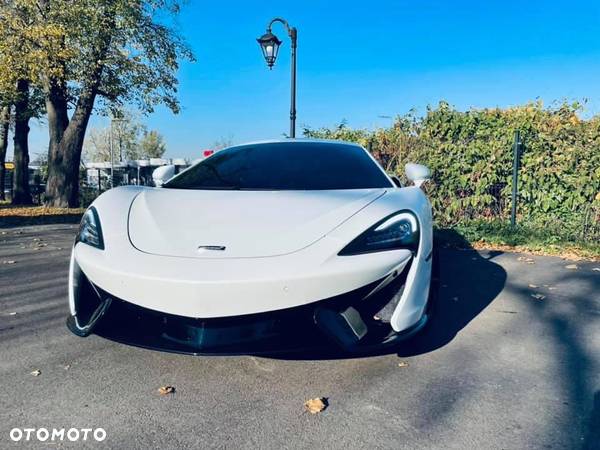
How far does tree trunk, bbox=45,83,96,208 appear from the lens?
40.2 feet

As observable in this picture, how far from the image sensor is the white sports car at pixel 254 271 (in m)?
1.92

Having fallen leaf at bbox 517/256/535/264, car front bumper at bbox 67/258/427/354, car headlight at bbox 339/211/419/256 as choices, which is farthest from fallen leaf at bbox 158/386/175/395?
fallen leaf at bbox 517/256/535/264

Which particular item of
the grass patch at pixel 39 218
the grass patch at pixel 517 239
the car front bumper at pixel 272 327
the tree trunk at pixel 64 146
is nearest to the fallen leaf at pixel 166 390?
the car front bumper at pixel 272 327

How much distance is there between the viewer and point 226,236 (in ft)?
6.98

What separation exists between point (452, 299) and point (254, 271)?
2451mm

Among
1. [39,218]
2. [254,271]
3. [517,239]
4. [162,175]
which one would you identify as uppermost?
[162,175]

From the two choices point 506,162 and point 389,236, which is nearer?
point 389,236

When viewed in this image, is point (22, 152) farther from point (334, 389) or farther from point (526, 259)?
A: point (334, 389)

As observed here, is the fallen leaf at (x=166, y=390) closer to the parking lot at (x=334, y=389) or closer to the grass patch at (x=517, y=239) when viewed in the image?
the parking lot at (x=334, y=389)

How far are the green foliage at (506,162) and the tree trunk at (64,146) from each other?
8.60 m

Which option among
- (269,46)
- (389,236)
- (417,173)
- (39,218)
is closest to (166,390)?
(389,236)

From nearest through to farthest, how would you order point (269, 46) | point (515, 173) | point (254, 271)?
point (254, 271)
point (515, 173)
point (269, 46)

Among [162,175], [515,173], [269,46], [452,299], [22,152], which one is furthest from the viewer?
[22,152]

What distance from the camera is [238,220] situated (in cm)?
224
